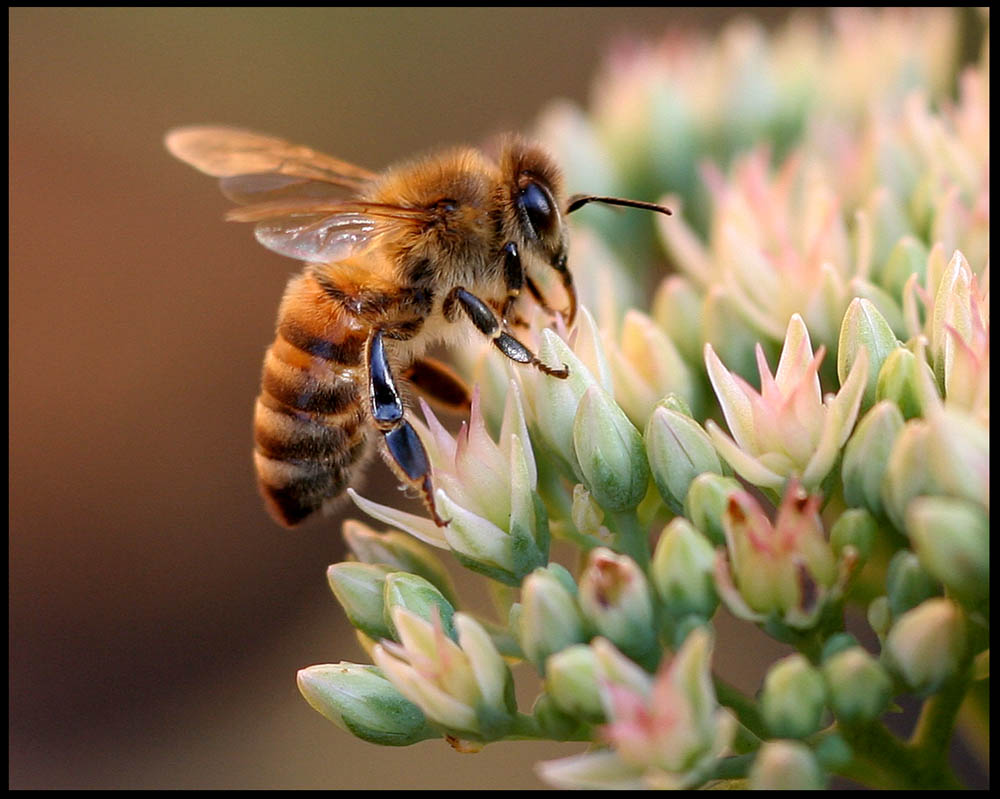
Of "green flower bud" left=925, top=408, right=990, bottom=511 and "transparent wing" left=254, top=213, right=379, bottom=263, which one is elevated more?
"transparent wing" left=254, top=213, right=379, bottom=263

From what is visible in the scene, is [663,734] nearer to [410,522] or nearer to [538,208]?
[410,522]

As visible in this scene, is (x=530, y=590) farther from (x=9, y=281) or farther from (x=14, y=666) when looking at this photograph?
(x=9, y=281)

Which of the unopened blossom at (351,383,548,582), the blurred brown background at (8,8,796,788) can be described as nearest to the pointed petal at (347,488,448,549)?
the unopened blossom at (351,383,548,582)

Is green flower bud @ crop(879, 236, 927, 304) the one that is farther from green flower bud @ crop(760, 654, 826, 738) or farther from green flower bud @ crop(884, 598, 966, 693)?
green flower bud @ crop(760, 654, 826, 738)

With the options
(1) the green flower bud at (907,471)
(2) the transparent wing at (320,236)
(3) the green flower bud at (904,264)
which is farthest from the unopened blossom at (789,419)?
(2) the transparent wing at (320,236)

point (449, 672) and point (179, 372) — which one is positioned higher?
point (179, 372)

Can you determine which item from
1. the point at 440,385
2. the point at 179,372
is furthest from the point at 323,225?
the point at 179,372
